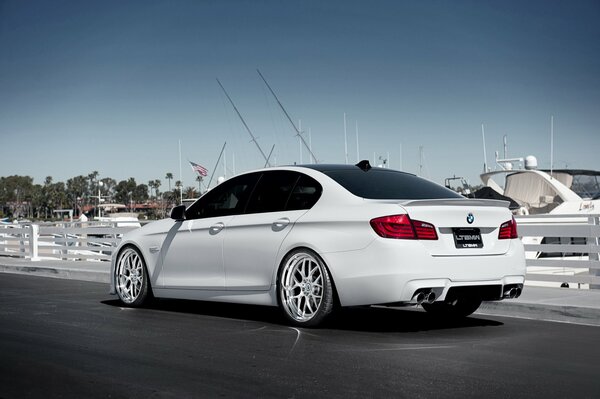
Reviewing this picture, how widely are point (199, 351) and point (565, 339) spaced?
127 inches

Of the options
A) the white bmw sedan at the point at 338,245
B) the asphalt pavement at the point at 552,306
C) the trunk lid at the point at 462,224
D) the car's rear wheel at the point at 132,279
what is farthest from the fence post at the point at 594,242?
the car's rear wheel at the point at 132,279

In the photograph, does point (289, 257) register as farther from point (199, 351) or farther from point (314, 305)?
point (199, 351)

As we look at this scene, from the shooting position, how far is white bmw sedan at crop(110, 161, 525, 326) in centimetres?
698

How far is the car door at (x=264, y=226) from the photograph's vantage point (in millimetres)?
7891

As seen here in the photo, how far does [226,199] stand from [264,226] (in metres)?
0.95

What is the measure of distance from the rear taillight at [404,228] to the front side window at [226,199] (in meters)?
2.05

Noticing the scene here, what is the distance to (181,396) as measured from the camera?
191 inches

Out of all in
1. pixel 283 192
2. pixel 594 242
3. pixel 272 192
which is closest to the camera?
pixel 283 192

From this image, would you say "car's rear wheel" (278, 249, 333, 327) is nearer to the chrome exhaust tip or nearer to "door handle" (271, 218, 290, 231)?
"door handle" (271, 218, 290, 231)

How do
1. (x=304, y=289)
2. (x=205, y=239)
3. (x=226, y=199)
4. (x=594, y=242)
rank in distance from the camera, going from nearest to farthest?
(x=304, y=289), (x=205, y=239), (x=226, y=199), (x=594, y=242)

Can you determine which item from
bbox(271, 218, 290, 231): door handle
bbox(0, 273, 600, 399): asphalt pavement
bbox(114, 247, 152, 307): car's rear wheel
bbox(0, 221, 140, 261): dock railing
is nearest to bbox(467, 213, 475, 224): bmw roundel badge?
bbox(0, 273, 600, 399): asphalt pavement

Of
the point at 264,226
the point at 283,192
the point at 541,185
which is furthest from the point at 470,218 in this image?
the point at 541,185

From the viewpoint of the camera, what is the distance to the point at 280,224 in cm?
791

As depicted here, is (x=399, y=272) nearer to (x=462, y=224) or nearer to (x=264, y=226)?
(x=462, y=224)
